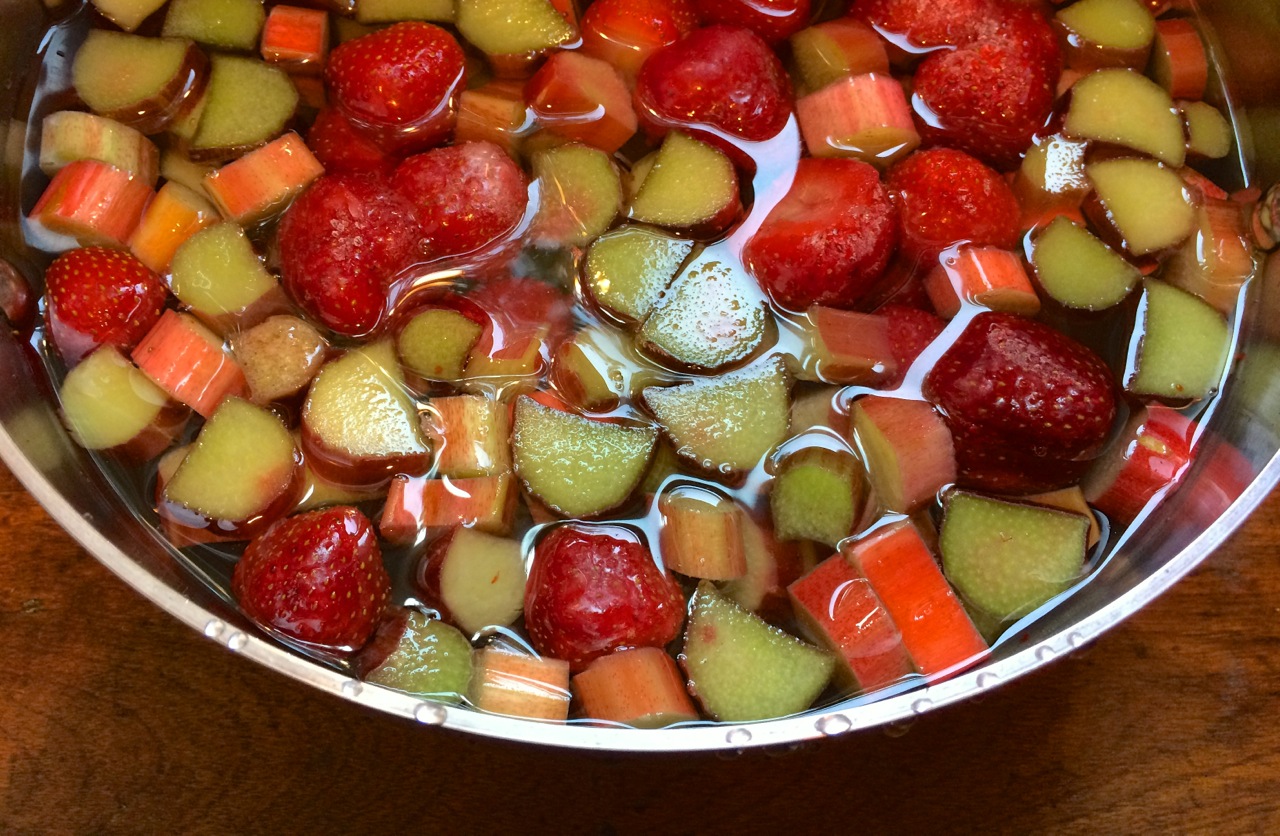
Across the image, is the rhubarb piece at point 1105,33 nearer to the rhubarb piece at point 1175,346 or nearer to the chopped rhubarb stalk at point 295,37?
the rhubarb piece at point 1175,346

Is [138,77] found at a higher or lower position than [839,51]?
lower

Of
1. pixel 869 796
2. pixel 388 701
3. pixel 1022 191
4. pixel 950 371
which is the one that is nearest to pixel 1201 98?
pixel 1022 191

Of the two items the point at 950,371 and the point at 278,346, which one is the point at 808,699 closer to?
the point at 950,371

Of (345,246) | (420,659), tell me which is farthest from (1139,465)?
(345,246)

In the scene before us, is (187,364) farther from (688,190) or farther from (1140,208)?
(1140,208)

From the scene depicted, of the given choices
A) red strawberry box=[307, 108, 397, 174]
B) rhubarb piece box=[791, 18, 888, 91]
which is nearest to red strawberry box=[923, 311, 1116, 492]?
rhubarb piece box=[791, 18, 888, 91]

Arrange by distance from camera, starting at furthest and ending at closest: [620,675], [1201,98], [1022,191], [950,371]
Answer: [1201,98]
[1022,191]
[950,371]
[620,675]
